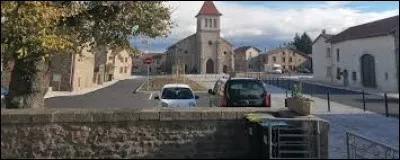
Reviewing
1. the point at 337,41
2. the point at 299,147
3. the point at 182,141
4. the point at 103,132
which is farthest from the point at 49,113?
the point at 337,41

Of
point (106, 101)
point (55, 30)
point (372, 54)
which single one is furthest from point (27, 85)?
point (372, 54)

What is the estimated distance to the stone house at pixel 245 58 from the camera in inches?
4990

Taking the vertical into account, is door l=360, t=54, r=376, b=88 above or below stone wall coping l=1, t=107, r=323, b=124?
above

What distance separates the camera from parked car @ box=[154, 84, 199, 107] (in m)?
15.9

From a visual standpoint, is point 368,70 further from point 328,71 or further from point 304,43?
point 304,43

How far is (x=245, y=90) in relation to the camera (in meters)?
15.1

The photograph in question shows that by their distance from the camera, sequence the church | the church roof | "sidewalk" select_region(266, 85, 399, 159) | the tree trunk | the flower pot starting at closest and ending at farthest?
1. the flower pot
2. the tree trunk
3. "sidewalk" select_region(266, 85, 399, 159)
4. the church roof
5. the church

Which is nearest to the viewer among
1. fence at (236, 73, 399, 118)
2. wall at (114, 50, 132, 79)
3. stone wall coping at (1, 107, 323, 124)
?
stone wall coping at (1, 107, 323, 124)

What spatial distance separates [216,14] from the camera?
99062 mm

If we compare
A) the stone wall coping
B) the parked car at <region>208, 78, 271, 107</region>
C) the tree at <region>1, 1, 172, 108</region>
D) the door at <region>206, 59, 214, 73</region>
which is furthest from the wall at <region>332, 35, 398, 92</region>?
the door at <region>206, 59, 214, 73</region>

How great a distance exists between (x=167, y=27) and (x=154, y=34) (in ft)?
1.46

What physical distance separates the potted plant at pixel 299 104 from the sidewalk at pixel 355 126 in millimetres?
1214

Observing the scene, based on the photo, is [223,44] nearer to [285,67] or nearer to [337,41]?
[285,67]

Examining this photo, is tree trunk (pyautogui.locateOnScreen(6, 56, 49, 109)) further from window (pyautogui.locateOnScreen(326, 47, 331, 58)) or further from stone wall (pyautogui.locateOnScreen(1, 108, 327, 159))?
window (pyautogui.locateOnScreen(326, 47, 331, 58))
